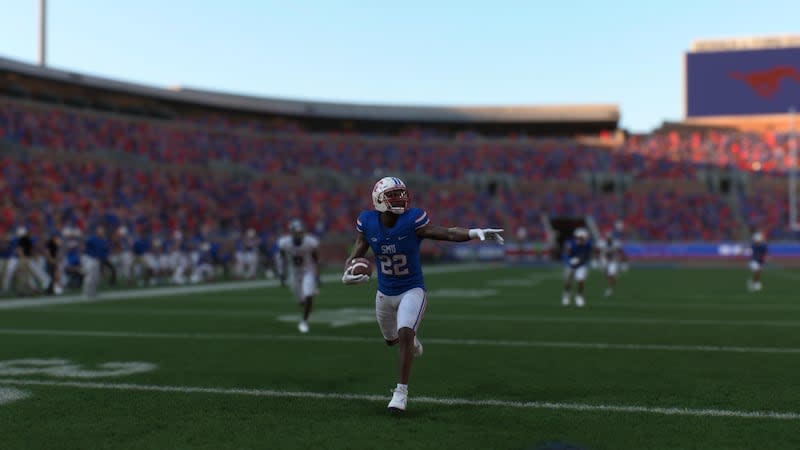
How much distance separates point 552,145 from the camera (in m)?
51.8

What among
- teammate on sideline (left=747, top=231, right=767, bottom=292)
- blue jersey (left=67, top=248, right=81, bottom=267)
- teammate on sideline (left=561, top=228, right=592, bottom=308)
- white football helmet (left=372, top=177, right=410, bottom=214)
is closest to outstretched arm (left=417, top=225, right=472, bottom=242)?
white football helmet (left=372, top=177, right=410, bottom=214)

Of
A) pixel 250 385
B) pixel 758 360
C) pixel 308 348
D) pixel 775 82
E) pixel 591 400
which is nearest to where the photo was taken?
pixel 591 400

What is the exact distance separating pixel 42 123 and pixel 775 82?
4229 centimetres

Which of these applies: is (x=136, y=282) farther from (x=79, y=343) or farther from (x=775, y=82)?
(x=775, y=82)

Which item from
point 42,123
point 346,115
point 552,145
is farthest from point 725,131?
point 42,123

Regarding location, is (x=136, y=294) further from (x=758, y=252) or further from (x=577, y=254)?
(x=758, y=252)

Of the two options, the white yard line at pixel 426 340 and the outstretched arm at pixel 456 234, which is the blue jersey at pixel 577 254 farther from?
the outstretched arm at pixel 456 234

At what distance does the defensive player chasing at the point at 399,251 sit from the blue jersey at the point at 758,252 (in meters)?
15.9

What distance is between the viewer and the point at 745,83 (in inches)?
2032

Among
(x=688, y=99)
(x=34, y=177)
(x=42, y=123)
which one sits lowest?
(x=34, y=177)

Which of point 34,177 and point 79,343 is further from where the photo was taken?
point 34,177

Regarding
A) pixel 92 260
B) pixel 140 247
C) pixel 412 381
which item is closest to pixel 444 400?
pixel 412 381

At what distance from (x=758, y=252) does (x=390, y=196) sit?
54.5 feet

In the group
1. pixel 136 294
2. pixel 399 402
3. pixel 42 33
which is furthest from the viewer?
pixel 42 33
